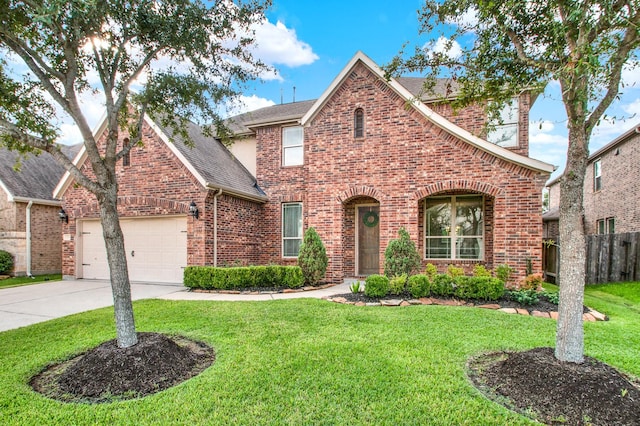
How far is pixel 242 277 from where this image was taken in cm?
902

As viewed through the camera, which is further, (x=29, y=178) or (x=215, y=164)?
(x=29, y=178)

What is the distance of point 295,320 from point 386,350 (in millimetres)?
1972

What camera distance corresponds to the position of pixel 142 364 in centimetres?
381

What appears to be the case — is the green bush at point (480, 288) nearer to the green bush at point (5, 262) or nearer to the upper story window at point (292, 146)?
the upper story window at point (292, 146)

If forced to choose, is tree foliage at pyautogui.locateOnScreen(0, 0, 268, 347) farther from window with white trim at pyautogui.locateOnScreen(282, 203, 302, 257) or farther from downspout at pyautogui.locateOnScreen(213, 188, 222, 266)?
window with white trim at pyautogui.locateOnScreen(282, 203, 302, 257)

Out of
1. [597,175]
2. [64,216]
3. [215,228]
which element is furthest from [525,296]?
[64,216]

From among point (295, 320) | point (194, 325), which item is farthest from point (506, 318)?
point (194, 325)

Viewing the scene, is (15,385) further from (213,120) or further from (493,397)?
(493,397)

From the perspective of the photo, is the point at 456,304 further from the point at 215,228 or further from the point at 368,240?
the point at 215,228

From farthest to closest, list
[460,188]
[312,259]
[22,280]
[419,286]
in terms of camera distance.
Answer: [22,280] → [312,259] → [460,188] → [419,286]

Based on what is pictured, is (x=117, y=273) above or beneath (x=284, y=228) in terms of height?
beneath

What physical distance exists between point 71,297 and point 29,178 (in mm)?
9029

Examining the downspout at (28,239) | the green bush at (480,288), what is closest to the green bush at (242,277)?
the green bush at (480,288)

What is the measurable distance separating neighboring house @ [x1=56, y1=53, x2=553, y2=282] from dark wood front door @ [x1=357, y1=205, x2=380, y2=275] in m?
0.03
